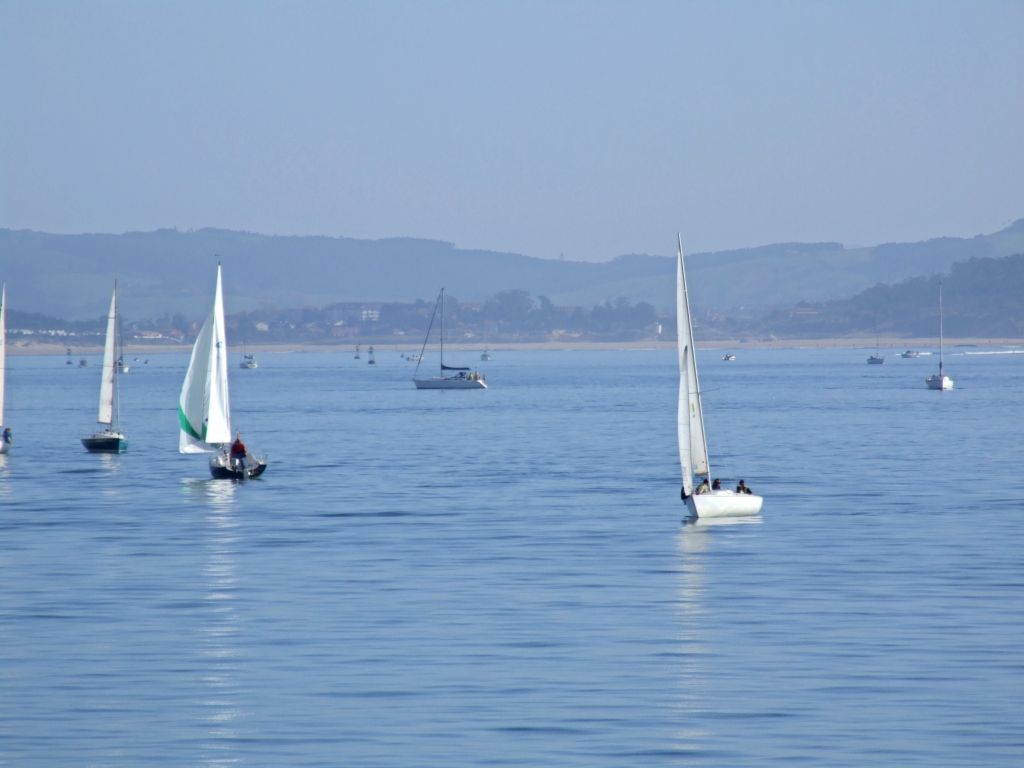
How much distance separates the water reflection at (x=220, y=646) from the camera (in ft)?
92.5

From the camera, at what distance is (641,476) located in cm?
8350

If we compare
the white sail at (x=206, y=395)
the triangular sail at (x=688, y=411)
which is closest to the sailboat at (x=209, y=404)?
the white sail at (x=206, y=395)

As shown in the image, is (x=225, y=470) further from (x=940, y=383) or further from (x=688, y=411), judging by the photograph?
(x=940, y=383)

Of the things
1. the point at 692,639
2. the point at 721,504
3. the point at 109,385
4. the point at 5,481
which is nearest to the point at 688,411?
the point at 721,504

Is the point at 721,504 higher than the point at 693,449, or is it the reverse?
the point at 693,449

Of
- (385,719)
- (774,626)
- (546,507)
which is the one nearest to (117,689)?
(385,719)

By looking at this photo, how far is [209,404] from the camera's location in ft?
262

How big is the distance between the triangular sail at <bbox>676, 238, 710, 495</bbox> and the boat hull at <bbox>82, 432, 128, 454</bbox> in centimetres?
4481

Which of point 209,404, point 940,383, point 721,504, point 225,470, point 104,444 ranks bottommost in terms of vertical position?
point 721,504

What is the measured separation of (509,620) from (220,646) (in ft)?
20.7

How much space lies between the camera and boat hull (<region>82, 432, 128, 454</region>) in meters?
97.8

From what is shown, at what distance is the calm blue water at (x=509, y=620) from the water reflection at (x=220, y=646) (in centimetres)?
8

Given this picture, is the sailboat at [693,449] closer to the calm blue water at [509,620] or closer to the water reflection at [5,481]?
the calm blue water at [509,620]

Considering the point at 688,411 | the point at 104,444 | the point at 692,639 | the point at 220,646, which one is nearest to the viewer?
the point at 220,646
